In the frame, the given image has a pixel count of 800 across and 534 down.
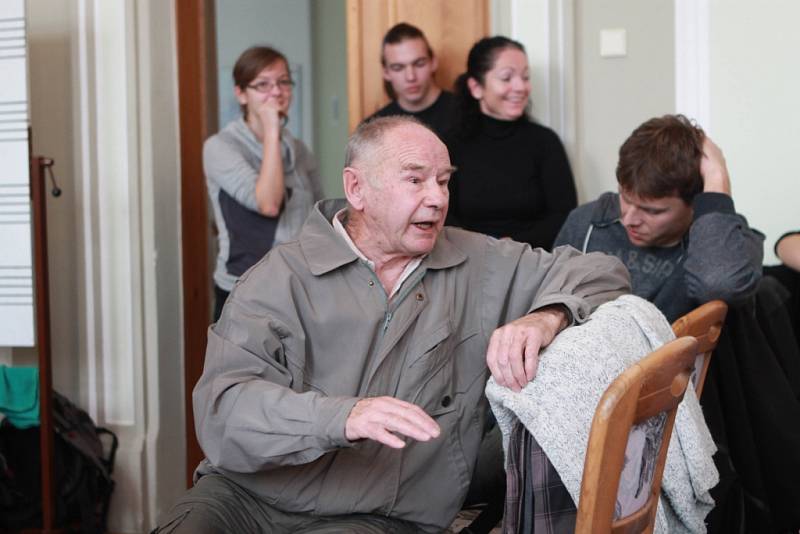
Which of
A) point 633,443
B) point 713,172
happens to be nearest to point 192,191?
point 713,172

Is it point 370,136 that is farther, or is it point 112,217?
point 112,217

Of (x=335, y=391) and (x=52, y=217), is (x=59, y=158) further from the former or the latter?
(x=335, y=391)

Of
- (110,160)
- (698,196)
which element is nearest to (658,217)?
(698,196)

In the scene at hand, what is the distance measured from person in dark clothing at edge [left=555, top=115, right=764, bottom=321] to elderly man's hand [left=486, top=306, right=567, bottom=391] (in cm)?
62

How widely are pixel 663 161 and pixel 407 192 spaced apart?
28.6 inches

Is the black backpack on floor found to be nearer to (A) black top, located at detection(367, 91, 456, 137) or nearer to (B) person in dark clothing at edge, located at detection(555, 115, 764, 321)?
(A) black top, located at detection(367, 91, 456, 137)

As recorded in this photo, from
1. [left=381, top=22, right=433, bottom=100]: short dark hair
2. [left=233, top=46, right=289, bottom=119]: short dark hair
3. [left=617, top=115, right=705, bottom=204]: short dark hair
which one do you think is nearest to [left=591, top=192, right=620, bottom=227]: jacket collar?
[left=617, top=115, right=705, bottom=204]: short dark hair

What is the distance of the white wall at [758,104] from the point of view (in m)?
3.24

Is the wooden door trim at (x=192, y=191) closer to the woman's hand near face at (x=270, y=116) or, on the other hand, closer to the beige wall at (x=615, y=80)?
the woman's hand near face at (x=270, y=116)

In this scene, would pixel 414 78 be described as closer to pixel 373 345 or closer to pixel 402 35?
pixel 402 35

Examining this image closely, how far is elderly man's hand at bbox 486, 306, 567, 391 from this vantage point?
1.56 meters

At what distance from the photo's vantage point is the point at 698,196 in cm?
235

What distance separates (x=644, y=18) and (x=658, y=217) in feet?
3.75

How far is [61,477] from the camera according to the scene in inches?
124
